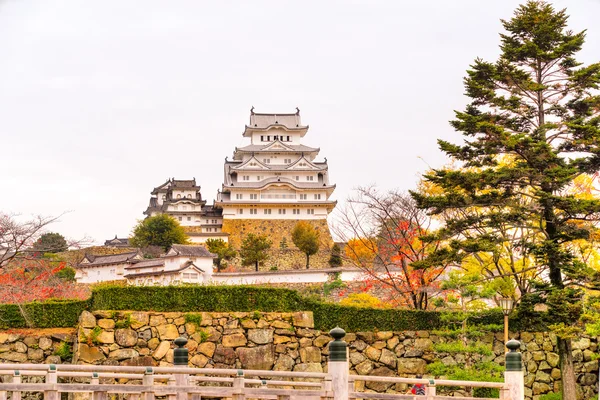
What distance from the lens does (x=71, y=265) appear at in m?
58.6

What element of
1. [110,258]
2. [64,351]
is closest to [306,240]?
[110,258]

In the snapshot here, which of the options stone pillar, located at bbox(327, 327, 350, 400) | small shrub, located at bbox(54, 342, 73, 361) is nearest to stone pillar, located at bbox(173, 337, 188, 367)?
stone pillar, located at bbox(327, 327, 350, 400)

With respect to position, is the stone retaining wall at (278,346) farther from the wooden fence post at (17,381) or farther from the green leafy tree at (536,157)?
the wooden fence post at (17,381)

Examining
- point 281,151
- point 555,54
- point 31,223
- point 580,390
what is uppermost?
point 281,151

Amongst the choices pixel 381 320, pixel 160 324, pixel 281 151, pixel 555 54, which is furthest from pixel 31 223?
pixel 281 151

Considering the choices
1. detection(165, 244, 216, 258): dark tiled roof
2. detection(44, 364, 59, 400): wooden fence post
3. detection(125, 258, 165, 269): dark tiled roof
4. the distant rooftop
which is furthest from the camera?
the distant rooftop

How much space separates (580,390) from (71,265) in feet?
135

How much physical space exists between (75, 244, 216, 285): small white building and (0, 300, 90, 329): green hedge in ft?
79.1

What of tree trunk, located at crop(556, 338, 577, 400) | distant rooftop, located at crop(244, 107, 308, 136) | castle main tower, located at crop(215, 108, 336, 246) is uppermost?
distant rooftop, located at crop(244, 107, 308, 136)

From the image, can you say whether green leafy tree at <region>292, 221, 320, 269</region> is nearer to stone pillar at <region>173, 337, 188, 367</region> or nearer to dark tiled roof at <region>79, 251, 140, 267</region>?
dark tiled roof at <region>79, 251, 140, 267</region>

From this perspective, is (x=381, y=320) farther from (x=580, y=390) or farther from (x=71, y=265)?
(x=71, y=265)

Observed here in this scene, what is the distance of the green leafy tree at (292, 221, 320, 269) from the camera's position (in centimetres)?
6019

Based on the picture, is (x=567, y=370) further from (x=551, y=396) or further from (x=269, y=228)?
(x=269, y=228)

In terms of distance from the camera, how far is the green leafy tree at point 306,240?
60.2m
